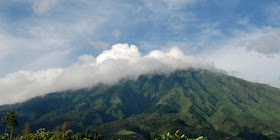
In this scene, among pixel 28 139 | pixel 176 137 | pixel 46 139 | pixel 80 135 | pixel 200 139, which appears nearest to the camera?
pixel 200 139

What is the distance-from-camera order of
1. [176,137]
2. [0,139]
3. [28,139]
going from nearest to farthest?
[176,137] < [0,139] < [28,139]

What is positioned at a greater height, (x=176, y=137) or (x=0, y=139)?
(x=176, y=137)

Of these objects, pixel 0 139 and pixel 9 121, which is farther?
pixel 9 121

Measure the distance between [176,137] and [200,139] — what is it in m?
2.33

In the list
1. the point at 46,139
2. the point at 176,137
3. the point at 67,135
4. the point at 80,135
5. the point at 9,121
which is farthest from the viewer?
the point at 9,121

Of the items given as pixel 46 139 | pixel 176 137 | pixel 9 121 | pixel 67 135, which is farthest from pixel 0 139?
pixel 176 137

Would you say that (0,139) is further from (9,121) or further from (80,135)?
(9,121)

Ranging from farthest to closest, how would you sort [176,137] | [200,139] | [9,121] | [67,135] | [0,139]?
[9,121], [67,135], [0,139], [176,137], [200,139]

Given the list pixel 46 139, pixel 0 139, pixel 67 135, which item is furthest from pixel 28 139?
pixel 67 135

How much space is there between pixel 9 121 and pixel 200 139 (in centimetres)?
6761

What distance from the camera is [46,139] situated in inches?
1811

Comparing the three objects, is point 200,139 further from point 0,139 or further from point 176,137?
point 0,139

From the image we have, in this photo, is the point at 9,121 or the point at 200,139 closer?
the point at 200,139

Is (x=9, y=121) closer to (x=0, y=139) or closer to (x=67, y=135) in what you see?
(x=0, y=139)
